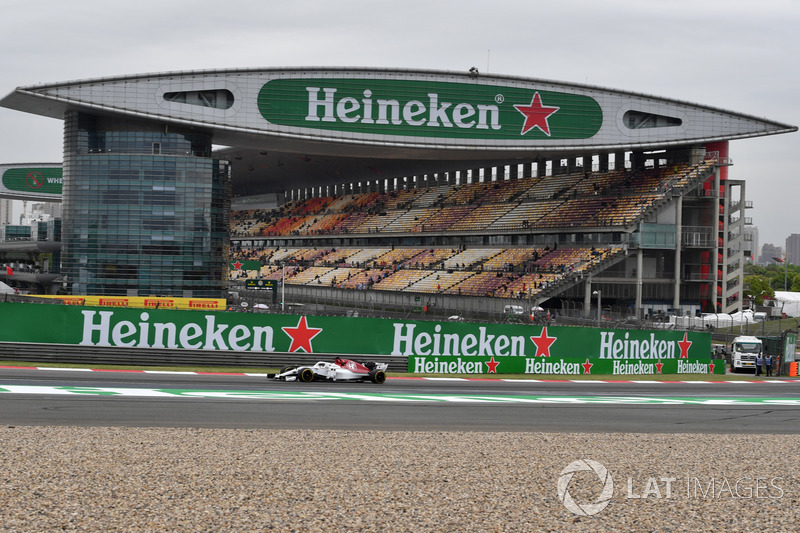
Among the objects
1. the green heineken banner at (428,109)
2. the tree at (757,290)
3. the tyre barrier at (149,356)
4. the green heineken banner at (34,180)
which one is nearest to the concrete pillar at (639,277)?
the green heineken banner at (428,109)

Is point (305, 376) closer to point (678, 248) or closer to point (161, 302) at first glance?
point (161, 302)

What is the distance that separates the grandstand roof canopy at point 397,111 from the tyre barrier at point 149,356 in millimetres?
36740

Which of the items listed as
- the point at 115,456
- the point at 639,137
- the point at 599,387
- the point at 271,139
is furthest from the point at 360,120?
the point at 115,456

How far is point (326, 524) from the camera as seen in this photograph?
900 cm

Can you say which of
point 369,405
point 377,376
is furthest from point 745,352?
point 369,405

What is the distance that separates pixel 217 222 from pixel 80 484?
55469 millimetres

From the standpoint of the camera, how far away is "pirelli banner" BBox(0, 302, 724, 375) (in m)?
27.4

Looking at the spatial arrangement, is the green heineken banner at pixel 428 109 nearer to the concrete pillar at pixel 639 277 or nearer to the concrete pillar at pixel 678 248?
the concrete pillar at pixel 678 248

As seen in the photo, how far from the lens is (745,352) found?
40.2 metres

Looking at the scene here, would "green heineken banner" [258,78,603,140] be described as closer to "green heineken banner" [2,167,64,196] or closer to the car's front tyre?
the car's front tyre

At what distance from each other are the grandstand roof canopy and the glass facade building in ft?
6.20

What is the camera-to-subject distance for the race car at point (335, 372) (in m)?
25.0

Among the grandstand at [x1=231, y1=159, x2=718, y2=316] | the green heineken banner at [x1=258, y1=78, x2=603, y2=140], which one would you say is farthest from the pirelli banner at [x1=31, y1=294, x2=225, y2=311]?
the grandstand at [x1=231, y1=159, x2=718, y2=316]

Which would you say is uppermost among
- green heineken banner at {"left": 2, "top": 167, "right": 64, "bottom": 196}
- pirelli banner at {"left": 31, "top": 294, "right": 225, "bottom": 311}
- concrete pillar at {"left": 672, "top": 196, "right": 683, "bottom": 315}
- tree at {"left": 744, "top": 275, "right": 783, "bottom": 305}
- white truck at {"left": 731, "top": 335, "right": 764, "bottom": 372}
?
green heineken banner at {"left": 2, "top": 167, "right": 64, "bottom": 196}
